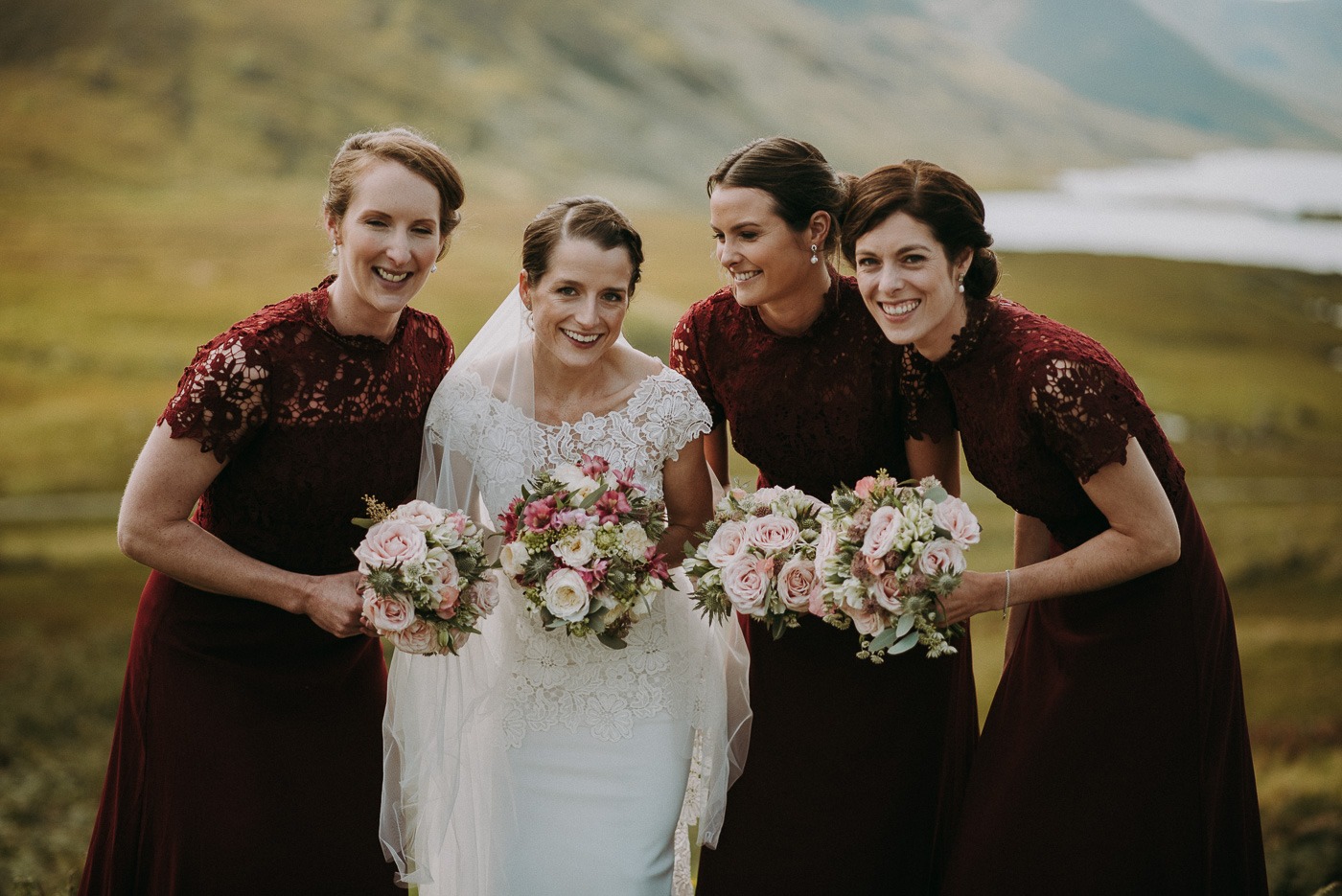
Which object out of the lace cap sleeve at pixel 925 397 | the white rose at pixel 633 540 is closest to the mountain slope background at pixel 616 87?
the lace cap sleeve at pixel 925 397

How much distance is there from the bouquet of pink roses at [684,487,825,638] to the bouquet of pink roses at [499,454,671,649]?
184 millimetres

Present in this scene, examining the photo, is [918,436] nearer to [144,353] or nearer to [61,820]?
[61,820]

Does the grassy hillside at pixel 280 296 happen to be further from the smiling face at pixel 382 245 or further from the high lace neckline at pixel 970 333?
the high lace neckline at pixel 970 333

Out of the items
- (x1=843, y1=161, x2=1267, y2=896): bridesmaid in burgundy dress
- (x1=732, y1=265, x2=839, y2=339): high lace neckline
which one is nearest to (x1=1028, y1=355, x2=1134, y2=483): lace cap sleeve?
(x1=843, y1=161, x2=1267, y2=896): bridesmaid in burgundy dress

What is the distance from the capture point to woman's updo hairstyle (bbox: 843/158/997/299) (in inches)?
147

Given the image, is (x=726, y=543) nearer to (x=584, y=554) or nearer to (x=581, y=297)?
(x=584, y=554)

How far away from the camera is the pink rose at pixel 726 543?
3695mm

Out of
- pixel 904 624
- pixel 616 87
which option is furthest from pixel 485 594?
pixel 616 87

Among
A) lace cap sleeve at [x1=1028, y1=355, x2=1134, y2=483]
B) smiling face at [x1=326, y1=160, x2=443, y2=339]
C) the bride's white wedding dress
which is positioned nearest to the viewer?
lace cap sleeve at [x1=1028, y1=355, x2=1134, y2=483]

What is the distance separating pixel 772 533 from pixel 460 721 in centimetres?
124

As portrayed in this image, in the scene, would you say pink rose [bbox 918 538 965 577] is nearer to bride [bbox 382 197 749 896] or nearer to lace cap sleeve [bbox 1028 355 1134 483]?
lace cap sleeve [bbox 1028 355 1134 483]

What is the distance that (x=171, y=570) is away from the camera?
3.62 metres

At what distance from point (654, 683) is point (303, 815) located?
1.24 m

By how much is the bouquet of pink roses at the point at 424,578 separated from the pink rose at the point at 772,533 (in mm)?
819
